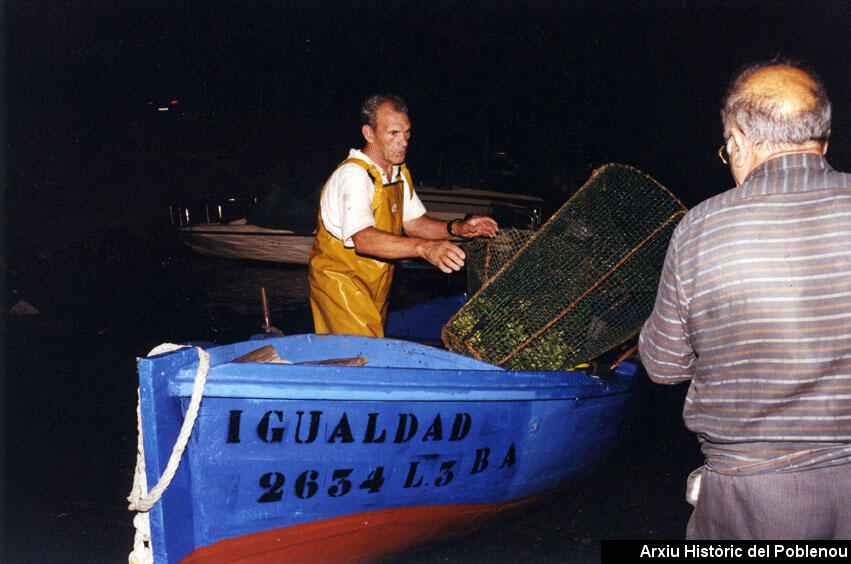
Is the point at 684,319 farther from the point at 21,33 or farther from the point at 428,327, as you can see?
the point at 21,33

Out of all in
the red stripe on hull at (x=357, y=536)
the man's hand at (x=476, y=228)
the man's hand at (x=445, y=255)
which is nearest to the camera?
the red stripe on hull at (x=357, y=536)

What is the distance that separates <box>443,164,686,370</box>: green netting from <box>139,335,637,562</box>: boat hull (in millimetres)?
278

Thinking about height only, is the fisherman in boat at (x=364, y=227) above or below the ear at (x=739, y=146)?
below

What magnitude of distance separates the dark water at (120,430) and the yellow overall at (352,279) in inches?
58.4

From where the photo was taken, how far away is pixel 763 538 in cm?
171

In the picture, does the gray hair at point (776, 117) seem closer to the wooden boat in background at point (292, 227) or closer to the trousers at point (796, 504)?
the trousers at point (796, 504)

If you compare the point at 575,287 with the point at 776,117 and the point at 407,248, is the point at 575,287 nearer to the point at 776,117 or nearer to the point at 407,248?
the point at 407,248

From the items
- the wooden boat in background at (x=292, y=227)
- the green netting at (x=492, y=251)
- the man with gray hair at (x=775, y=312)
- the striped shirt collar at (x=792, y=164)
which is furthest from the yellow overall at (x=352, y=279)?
the wooden boat in background at (x=292, y=227)

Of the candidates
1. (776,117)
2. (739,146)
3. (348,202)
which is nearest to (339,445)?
(348,202)

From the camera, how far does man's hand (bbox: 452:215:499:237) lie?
4082 millimetres

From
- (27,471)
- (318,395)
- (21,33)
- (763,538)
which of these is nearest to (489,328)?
(318,395)

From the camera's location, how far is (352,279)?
393 centimetres

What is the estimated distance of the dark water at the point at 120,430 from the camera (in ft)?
13.0

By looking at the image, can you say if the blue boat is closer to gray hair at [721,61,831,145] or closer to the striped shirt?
the striped shirt
